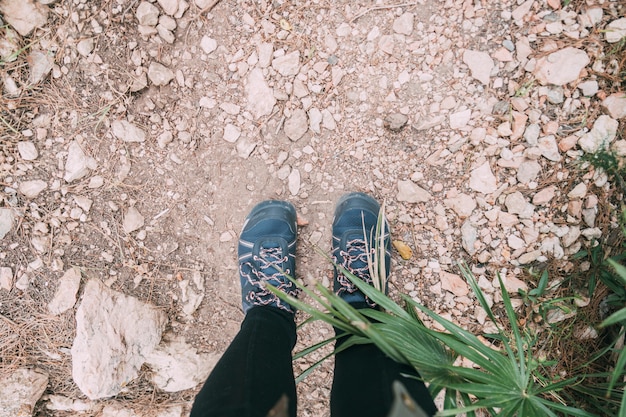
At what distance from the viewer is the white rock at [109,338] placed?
5.36ft

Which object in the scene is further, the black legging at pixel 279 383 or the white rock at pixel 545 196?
the white rock at pixel 545 196

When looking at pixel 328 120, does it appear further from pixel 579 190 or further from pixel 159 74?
pixel 579 190

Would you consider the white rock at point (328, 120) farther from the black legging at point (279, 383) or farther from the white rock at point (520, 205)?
the black legging at point (279, 383)

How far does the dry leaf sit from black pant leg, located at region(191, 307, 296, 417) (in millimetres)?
554

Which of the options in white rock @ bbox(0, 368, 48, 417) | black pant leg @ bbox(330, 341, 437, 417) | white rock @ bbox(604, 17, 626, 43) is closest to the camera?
black pant leg @ bbox(330, 341, 437, 417)

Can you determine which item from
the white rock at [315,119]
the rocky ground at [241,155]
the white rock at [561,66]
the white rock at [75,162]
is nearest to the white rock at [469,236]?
the rocky ground at [241,155]

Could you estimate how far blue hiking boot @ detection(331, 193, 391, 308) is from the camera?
1.58 m

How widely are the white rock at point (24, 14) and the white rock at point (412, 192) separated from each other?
148 cm

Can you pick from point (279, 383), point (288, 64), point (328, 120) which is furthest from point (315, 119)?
point (279, 383)

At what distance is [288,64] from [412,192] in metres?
0.68

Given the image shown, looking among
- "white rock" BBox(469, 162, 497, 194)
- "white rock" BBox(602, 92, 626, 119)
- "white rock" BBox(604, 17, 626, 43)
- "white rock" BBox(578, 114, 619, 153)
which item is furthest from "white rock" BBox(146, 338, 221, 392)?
"white rock" BBox(604, 17, 626, 43)

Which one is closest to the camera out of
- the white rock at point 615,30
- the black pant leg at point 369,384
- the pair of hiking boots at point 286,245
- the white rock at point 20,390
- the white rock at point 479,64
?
the black pant leg at point 369,384

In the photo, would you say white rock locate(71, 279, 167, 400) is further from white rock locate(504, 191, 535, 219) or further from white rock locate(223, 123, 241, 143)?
white rock locate(504, 191, 535, 219)

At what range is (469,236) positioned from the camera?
1.57m
